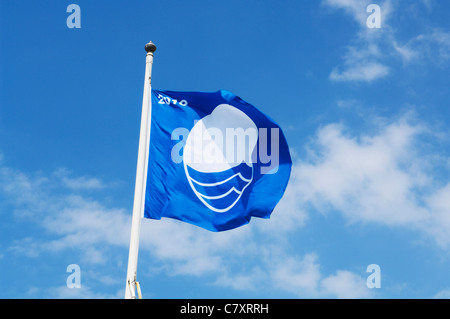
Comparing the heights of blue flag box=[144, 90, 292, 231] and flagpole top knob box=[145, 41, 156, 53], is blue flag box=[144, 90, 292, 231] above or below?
below

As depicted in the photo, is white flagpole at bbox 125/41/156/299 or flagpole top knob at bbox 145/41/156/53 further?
flagpole top knob at bbox 145/41/156/53

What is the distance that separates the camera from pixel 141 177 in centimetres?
1586

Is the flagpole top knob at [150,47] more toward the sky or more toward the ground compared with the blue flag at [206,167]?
more toward the sky

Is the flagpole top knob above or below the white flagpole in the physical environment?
above

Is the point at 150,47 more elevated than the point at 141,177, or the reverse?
the point at 150,47

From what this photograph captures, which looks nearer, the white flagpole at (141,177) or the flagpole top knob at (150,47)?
the white flagpole at (141,177)

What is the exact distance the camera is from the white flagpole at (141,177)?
583 inches

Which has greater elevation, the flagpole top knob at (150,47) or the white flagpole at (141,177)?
the flagpole top knob at (150,47)

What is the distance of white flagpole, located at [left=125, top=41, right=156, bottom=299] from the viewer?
14797mm

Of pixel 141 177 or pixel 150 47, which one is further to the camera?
pixel 150 47
